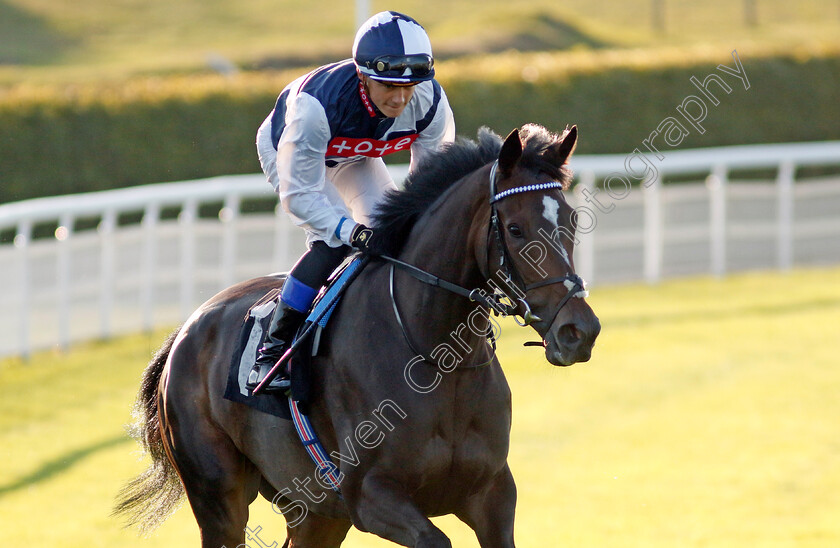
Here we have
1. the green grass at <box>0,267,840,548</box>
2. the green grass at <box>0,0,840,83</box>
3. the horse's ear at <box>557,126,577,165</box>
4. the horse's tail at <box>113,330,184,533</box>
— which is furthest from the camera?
the green grass at <box>0,0,840,83</box>

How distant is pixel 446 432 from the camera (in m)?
3.42

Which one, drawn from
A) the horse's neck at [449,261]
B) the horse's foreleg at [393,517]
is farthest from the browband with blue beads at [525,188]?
the horse's foreleg at [393,517]

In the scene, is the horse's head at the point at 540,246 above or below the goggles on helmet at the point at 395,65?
below

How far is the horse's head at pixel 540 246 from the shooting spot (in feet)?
9.80

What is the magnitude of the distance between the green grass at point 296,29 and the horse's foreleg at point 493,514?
1943 centimetres

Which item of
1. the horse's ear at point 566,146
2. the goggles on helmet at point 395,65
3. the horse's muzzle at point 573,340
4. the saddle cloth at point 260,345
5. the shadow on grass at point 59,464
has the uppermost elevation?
the goggles on helmet at point 395,65

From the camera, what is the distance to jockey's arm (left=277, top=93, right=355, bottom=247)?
3596mm

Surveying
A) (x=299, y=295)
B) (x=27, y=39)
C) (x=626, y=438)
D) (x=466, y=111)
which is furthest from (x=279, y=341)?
(x=27, y=39)

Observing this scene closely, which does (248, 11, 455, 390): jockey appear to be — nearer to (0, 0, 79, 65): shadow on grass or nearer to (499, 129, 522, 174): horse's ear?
(499, 129, 522, 174): horse's ear

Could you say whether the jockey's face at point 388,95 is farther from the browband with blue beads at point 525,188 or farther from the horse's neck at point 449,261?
the browband with blue beads at point 525,188

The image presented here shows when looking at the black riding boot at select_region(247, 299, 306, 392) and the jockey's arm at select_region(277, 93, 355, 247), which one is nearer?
the jockey's arm at select_region(277, 93, 355, 247)

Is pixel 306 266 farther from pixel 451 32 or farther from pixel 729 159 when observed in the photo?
pixel 451 32

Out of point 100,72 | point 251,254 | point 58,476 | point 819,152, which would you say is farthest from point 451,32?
point 58,476

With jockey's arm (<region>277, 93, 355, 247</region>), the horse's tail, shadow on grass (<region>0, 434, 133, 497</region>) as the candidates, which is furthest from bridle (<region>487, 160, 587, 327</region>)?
shadow on grass (<region>0, 434, 133, 497</region>)
